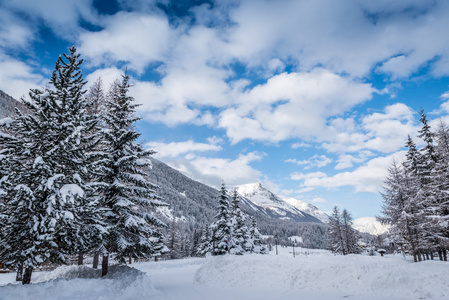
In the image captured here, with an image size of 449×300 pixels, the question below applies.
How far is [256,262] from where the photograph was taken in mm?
19156

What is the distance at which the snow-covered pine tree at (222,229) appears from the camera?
3362 centimetres

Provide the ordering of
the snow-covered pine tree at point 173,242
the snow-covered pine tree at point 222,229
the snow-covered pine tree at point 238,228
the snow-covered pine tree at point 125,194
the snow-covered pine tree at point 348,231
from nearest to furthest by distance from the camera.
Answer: the snow-covered pine tree at point 125,194, the snow-covered pine tree at point 222,229, the snow-covered pine tree at point 238,228, the snow-covered pine tree at point 348,231, the snow-covered pine tree at point 173,242

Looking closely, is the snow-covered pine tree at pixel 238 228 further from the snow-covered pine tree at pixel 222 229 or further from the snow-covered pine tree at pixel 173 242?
the snow-covered pine tree at pixel 173 242

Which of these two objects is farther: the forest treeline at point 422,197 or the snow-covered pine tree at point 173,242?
the snow-covered pine tree at point 173,242

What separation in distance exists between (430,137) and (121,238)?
29923 millimetres

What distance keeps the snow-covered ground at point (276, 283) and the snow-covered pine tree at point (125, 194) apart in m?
1.60

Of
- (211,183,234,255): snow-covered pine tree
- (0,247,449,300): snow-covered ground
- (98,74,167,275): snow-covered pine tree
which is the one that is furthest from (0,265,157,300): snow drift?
(211,183,234,255): snow-covered pine tree

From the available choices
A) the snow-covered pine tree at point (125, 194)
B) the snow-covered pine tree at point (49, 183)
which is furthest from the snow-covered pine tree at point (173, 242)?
the snow-covered pine tree at point (49, 183)

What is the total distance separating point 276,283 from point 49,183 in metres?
14.2

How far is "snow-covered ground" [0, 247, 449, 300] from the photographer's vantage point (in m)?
10.3

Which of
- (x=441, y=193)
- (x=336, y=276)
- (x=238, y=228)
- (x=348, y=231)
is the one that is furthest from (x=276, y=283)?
(x=348, y=231)

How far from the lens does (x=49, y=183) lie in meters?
9.75

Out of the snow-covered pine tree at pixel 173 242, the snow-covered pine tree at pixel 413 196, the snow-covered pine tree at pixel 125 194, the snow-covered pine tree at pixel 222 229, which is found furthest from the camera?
the snow-covered pine tree at pixel 173 242

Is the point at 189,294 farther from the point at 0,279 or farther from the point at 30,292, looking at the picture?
the point at 0,279
